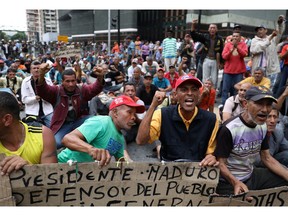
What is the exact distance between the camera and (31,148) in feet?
7.27

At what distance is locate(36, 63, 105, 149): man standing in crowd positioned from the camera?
13.5 feet

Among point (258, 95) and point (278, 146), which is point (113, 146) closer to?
point (258, 95)

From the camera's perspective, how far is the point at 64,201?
7.18ft

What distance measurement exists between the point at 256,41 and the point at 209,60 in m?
1.17

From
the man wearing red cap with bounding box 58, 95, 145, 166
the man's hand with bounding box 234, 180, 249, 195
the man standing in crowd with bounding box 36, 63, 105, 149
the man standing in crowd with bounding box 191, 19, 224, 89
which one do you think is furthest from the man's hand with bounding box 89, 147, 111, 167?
the man standing in crowd with bounding box 191, 19, 224, 89

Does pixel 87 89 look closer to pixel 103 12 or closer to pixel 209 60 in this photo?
pixel 209 60

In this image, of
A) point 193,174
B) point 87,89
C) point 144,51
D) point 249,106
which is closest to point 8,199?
point 193,174

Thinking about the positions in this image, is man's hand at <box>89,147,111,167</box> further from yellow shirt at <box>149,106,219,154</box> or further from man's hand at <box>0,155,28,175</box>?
yellow shirt at <box>149,106,219,154</box>

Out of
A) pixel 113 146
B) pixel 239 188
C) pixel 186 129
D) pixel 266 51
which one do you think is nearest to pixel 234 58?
pixel 266 51

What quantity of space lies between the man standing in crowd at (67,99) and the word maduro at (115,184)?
1959mm

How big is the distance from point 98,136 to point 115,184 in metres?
0.53

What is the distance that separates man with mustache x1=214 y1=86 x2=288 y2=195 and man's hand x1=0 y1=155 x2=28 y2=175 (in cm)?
167

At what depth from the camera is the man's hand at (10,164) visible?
75.6 inches

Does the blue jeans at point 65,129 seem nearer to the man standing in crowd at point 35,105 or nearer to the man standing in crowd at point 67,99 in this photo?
the man standing in crowd at point 67,99
